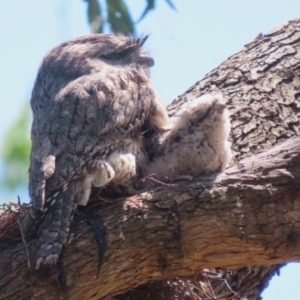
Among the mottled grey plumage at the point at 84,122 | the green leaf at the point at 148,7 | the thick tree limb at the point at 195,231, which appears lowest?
the thick tree limb at the point at 195,231

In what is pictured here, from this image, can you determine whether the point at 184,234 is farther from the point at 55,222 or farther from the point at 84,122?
the point at 84,122

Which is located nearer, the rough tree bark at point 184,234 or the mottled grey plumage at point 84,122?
the rough tree bark at point 184,234

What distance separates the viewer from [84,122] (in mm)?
3592

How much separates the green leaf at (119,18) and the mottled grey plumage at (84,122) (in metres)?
0.31

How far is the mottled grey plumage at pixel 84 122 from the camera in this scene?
3330 mm

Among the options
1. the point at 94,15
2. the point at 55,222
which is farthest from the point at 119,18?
the point at 55,222

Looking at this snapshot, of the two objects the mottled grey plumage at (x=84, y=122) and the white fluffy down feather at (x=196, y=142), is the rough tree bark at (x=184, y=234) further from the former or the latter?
the white fluffy down feather at (x=196, y=142)

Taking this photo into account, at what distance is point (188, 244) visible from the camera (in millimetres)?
→ 3289

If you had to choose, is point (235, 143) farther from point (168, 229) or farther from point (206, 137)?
point (168, 229)

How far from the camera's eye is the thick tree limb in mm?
3227

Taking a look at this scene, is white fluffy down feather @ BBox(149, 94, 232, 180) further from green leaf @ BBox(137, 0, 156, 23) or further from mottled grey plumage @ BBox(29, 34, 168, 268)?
green leaf @ BBox(137, 0, 156, 23)

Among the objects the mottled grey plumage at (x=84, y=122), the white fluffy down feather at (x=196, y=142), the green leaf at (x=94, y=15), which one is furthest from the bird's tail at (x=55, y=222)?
the green leaf at (x=94, y=15)

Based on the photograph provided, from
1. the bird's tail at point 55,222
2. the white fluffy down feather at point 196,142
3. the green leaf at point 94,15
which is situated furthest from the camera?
the green leaf at point 94,15

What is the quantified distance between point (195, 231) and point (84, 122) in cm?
80
